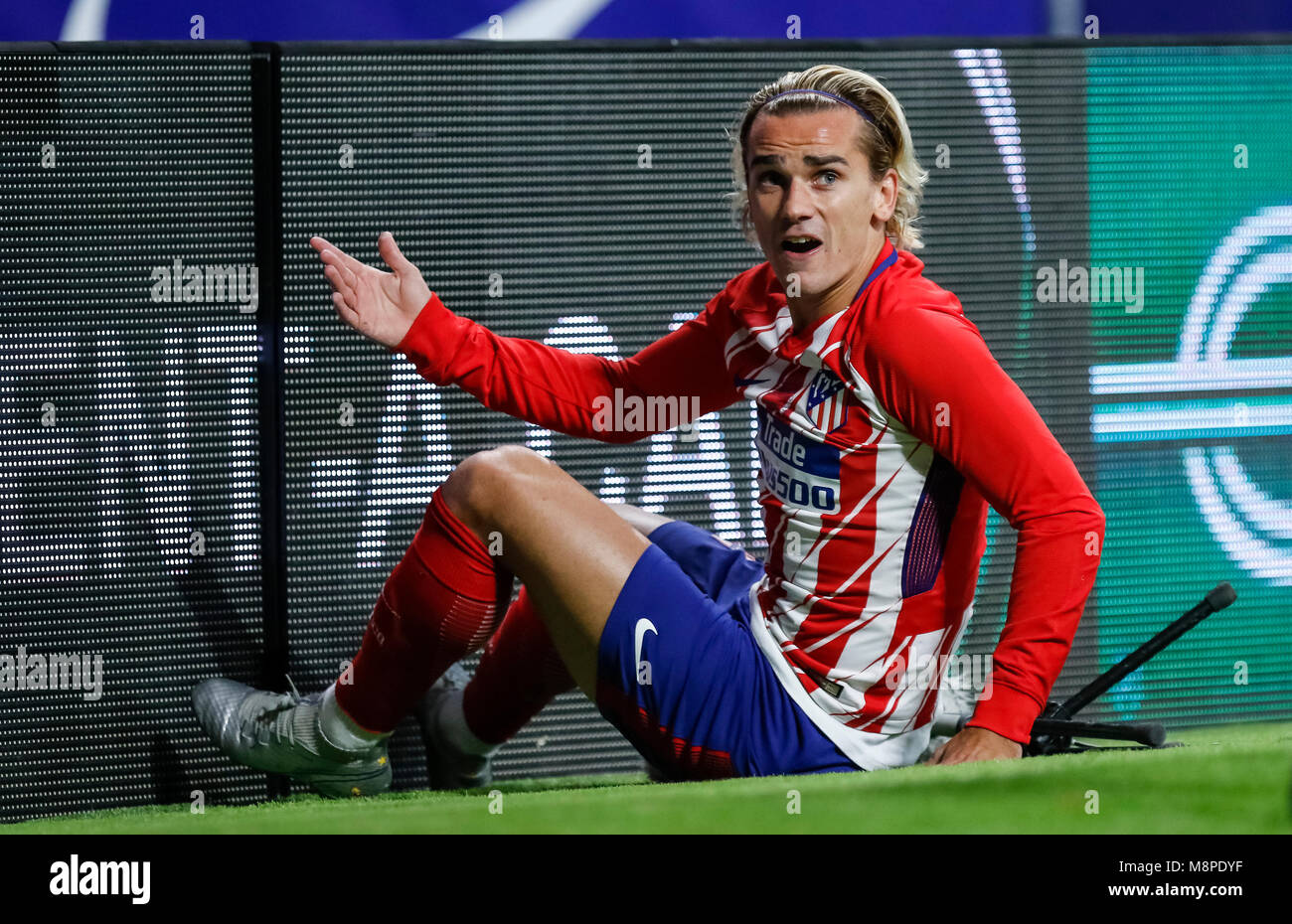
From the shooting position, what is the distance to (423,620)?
5.53 ft

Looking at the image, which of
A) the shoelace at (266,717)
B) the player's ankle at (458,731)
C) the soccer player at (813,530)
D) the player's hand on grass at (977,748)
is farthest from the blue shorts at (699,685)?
the shoelace at (266,717)

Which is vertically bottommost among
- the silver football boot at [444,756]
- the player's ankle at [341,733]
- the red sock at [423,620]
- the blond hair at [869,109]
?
the silver football boot at [444,756]

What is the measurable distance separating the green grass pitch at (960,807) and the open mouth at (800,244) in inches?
26.9

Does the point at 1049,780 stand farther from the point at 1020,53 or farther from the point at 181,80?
the point at 181,80

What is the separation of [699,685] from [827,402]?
39 cm

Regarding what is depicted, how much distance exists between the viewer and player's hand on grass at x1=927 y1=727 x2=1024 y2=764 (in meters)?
1.38

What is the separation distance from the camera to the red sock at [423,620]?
65.4 inches

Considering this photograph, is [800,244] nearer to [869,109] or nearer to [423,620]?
[869,109]

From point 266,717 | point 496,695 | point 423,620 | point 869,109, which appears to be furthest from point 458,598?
point 869,109

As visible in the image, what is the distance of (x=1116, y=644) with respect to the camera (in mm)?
2445

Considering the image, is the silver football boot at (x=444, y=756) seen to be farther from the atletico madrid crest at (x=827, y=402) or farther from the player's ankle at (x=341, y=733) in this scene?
the atletico madrid crest at (x=827, y=402)

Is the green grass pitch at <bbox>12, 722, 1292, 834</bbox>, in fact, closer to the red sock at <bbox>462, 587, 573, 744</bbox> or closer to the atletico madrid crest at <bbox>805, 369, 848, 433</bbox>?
the atletico madrid crest at <bbox>805, 369, 848, 433</bbox>

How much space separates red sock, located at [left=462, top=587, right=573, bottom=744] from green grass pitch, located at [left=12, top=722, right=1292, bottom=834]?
2.08 ft
